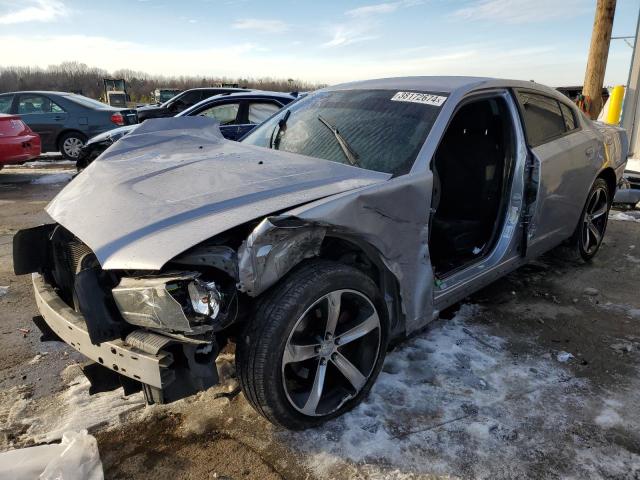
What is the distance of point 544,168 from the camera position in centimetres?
319

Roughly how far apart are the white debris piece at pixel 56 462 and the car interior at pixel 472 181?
2.19 meters

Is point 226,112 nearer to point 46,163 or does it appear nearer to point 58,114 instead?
point 58,114

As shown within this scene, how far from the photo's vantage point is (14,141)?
8180 millimetres

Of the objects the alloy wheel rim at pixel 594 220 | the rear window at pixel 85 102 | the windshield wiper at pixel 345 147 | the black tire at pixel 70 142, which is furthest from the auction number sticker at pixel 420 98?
the black tire at pixel 70 142

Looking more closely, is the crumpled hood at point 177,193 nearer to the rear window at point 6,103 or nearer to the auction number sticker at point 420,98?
the auction number sticker at point 420,98

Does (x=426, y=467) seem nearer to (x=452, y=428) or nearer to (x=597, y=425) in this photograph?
(x=452, y=428)

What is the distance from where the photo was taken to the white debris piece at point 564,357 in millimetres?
2807

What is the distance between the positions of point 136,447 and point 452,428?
57.7 inches

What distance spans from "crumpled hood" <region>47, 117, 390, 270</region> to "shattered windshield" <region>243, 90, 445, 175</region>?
16 cm

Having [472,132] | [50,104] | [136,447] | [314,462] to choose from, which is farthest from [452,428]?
[50,104]

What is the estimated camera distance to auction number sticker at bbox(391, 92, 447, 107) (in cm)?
275

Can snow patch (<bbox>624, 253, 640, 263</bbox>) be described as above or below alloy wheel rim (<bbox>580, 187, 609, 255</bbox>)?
below

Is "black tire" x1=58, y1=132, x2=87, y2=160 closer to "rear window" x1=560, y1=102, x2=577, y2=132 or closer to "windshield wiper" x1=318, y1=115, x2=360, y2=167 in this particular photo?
"windshield wiper" x1=318, y1=115, x2=360, y2=167

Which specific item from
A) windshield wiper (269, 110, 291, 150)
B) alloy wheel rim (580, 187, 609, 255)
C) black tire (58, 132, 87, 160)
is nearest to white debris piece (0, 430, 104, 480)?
windshield wiper (269, 110, 291, 150)
